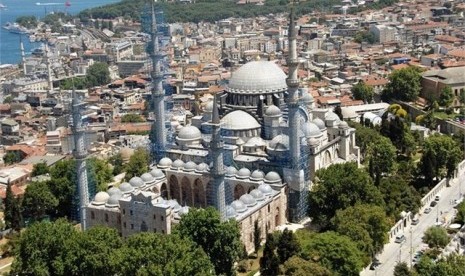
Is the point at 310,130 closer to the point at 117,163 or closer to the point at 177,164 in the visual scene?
the point at 177,164

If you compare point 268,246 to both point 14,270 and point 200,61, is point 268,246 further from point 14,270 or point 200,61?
point 200,61

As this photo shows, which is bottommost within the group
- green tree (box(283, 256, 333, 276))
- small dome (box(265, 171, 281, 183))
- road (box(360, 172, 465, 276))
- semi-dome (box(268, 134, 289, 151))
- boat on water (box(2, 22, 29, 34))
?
road (box(360, 172, 465, 276))

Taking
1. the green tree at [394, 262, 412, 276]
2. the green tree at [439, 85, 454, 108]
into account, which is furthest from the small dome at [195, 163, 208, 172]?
the green tree at [439, 85, 454, 108]

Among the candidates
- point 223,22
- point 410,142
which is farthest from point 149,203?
point 223,22

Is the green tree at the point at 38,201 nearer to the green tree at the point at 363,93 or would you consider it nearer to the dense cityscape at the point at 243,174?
the dense cityscape at the point at 243,174

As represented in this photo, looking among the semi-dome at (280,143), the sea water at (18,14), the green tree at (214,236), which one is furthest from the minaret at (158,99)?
the sea water at (18,14)

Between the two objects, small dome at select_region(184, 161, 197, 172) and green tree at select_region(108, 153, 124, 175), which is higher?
small dome at select_region(184, 161, 197, 172)

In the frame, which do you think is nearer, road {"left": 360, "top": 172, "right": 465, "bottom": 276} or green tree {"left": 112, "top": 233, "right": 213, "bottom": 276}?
green tree {"left": 112, "top": 233, "right": 213, "bottom": 276}

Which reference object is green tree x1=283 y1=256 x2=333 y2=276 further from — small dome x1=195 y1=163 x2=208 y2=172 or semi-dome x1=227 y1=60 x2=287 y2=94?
semi-dome x1=227 y1=60 x2=287 y2=94
